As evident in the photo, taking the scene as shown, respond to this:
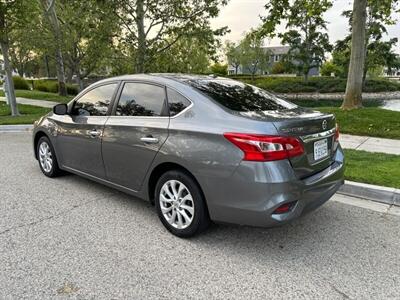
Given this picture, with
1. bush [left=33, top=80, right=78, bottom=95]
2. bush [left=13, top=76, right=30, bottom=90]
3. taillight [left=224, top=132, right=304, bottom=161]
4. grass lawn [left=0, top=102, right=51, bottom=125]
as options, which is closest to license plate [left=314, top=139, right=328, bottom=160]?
taillight [left=224, top=132, right=304, bottom=161]

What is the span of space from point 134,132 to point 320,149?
1.92 metres

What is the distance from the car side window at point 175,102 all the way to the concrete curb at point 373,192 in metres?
2.64

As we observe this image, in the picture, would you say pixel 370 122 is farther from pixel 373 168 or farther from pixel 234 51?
pixel 234 51

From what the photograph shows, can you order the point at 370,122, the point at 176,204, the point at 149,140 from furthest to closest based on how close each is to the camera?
the point at 370,122, the point at 149,140, the point at 176,204

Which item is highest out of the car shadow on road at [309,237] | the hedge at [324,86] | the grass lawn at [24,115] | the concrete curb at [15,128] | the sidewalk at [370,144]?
the hedge at [324,86]

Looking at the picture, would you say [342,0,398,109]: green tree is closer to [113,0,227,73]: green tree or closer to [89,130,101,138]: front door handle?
[113,0,227,73]: green tree

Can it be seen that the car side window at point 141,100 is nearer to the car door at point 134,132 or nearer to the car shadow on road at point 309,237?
the car door at point 134,132

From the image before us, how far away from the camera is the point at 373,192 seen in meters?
4.42

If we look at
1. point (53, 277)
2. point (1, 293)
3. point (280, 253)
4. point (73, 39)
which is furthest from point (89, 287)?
point (73, 39)

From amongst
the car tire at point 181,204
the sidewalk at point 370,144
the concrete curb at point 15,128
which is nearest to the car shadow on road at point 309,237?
the car tire at point 181,204

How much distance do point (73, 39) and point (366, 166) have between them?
A: 1457cm

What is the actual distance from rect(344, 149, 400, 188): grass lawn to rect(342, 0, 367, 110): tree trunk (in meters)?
4.51

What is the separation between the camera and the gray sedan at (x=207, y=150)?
285 cm

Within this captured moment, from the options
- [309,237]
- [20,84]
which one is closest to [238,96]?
[309,237]
